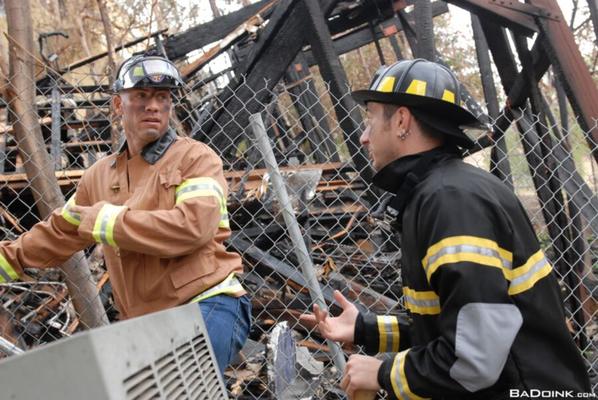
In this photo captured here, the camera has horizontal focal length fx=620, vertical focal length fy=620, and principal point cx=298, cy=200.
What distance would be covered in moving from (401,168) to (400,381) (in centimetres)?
62

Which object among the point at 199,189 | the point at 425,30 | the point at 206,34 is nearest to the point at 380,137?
the point at 199,189

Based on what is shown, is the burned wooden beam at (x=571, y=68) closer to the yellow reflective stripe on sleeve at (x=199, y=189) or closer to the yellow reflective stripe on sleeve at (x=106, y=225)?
the yellow reflective stripe on sleeve at (x=199, y=189)

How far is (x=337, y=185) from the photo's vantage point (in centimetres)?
674

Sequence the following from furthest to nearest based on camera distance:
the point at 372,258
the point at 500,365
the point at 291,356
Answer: the point at 372,258, the point at 291,356, the point at 500,365

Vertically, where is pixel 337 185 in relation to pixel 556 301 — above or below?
below

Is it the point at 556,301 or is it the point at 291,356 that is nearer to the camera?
the point at 556,301

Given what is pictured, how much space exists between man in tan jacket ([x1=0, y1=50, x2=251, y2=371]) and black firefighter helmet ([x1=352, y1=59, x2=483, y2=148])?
0.92 meters

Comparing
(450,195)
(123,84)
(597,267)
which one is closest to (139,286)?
(123,84)

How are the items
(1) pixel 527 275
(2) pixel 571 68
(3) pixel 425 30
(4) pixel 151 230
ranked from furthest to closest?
(3) pixel 425 30
(2) pixel 571 68
(4) pixel 151 230
(1) pixel 527 275

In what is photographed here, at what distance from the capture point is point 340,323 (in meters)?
2.12

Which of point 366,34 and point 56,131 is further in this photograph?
point 366,34

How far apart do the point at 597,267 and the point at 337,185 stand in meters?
2.88

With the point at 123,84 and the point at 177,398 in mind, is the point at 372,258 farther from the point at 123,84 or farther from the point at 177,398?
the point at 177,398

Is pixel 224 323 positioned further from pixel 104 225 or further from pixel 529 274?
pixel 529 274
